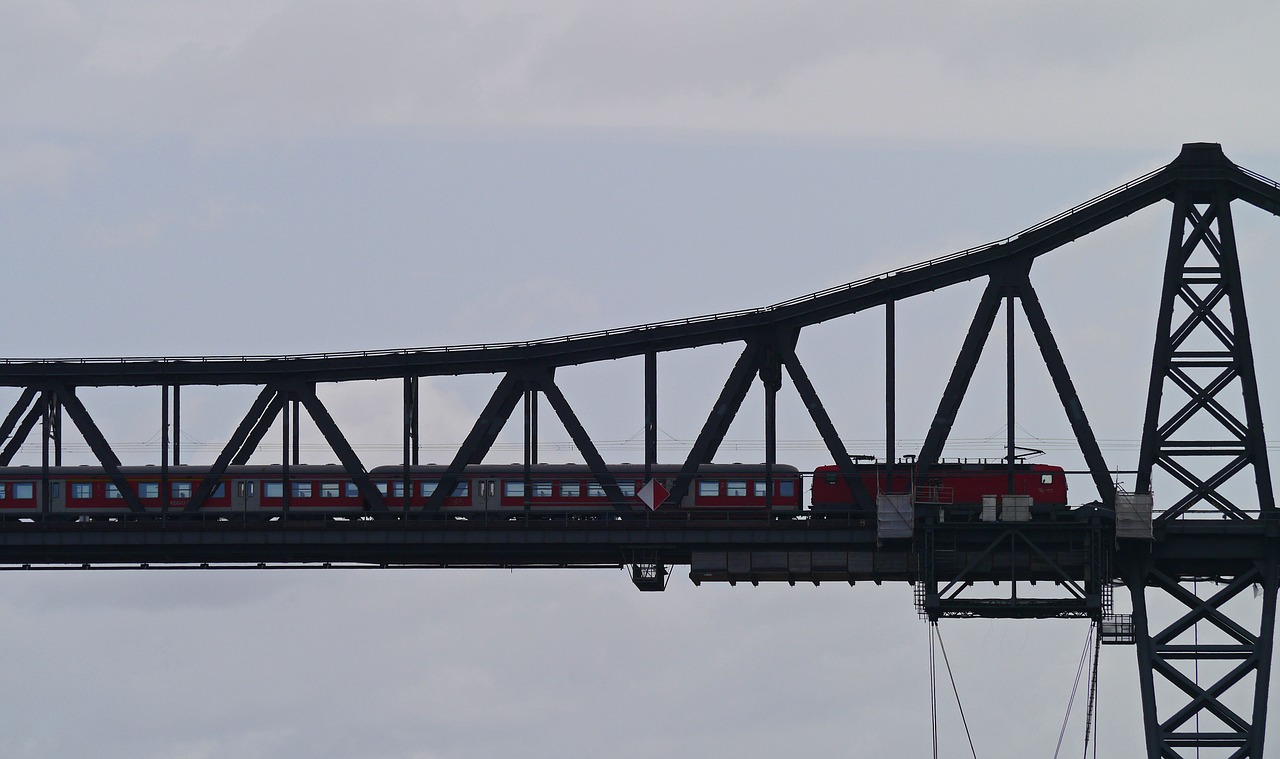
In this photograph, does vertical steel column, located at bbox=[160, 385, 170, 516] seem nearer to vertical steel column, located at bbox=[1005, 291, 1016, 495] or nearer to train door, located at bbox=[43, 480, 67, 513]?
train door, located at bbox=[43, 480, 67, 513]

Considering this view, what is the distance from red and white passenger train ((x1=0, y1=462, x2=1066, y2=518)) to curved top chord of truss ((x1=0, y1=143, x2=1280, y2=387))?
180 inches

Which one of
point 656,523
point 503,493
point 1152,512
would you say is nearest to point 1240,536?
point 1152,512

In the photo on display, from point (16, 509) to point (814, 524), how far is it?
3385 cm

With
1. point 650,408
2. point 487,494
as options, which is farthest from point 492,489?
point 650,408

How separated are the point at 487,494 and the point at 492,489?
0.30 metres

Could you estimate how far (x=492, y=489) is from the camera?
88.0 metres

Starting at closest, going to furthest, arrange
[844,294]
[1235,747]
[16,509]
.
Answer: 1. [1235,747]
2. [844,294]
3. [16,509]

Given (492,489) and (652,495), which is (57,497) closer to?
(492,489)

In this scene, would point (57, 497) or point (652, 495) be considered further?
point (57, 497)

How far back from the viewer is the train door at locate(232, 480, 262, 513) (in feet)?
294

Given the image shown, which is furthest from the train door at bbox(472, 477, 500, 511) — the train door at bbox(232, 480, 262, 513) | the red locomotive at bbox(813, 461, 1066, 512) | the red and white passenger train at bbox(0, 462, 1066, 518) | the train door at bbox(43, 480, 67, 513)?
the train door at bbox(43, 480, 67, 513)

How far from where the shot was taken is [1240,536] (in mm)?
80062

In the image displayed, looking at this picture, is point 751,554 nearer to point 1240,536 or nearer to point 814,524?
point 814,524

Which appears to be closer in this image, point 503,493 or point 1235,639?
point 1235,639
